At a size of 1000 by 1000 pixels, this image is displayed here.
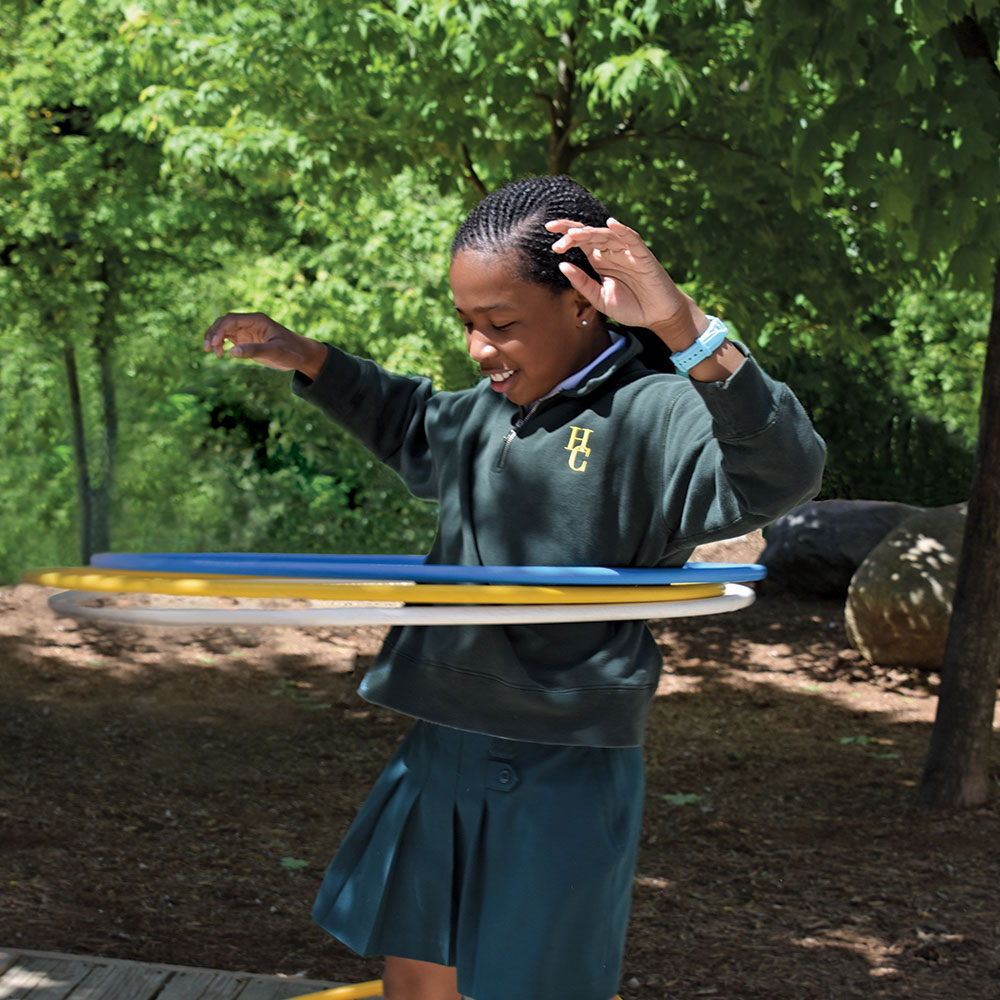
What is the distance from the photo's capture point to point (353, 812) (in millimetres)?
6117

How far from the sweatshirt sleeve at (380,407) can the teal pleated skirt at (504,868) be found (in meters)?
0.59

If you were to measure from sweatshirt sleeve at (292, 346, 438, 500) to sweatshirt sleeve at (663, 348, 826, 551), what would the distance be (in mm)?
672

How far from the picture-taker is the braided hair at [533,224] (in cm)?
230

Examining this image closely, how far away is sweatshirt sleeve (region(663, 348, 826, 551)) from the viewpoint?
76.2 inches

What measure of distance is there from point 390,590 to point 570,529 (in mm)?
346

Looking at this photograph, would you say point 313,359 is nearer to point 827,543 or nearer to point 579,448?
point 579,448

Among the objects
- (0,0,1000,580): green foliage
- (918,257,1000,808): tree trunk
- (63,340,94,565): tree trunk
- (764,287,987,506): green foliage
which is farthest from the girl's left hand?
(764,287,987,506): green foliage

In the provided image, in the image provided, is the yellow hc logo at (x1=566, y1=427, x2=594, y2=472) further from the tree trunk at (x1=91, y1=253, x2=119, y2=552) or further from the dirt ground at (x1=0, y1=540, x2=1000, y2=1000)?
the tree trunk at (x1=91, y1=253, x2=119, y2=552)

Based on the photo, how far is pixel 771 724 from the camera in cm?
757

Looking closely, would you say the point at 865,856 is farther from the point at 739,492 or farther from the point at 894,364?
the point at 894,364

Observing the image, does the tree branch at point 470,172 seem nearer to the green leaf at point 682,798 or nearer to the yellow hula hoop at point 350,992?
the green leaf at point 682,798

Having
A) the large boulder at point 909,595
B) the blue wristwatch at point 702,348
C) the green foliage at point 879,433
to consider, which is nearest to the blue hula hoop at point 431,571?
the blue wristwatch at point 702,348

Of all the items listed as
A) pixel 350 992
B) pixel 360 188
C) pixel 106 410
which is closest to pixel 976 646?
pixel 350 992

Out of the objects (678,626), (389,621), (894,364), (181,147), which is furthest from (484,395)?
(894,364)
